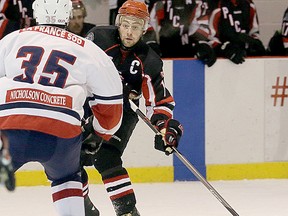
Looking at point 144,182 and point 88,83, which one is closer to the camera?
point 88,83

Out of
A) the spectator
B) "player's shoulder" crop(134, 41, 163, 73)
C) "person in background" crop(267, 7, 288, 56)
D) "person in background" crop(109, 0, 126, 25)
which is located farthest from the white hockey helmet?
"person in background" crop(267, 7, 288, 56)

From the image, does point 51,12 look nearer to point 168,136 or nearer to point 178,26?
point 168,136

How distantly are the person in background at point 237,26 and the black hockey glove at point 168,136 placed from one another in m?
1.99

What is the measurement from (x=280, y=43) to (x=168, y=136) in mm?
2602

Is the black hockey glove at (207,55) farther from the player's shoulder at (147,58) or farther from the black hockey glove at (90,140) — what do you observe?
the black hockey glove at (90,140)

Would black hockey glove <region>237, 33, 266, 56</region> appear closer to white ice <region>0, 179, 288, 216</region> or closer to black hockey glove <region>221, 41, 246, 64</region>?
black hockey glove <region>221, 41, 246, 64</region>

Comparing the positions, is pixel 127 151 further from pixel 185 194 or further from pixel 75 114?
pixel 75 114

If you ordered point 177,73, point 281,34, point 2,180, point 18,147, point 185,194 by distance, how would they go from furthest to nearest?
1. point 281,34
2. point 177,73
3. point 185,194
4. point 18,147
5. point 2,180

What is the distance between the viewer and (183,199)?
16.8 ft

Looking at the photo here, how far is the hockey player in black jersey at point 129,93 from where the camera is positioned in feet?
13.4

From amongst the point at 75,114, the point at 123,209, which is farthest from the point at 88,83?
the point at 123,209

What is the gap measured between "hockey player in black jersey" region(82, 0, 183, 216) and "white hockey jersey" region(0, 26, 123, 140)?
2.70 feet

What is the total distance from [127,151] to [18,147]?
8.20 feet

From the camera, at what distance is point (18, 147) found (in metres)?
3.11
